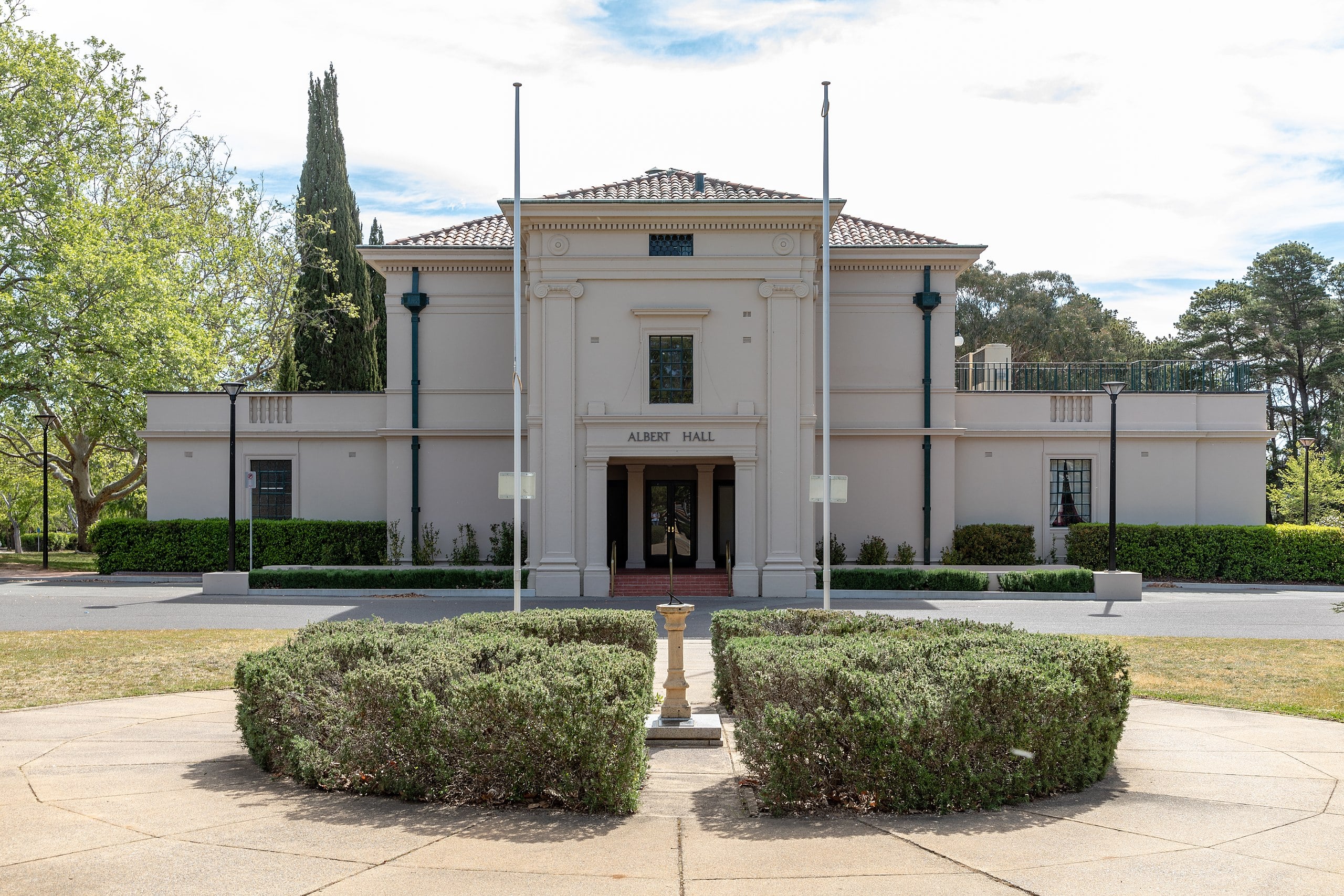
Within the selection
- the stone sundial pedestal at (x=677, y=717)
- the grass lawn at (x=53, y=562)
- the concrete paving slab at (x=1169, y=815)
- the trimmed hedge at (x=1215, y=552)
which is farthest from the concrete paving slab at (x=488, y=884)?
the grass lawn at (x=53, y=562)

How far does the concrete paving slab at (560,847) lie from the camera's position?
19.3 ft

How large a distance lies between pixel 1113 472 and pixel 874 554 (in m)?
6.39

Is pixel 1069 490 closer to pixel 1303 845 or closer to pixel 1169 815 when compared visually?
pixel 1169 815

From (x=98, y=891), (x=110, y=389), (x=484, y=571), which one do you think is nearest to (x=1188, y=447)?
(x=484, y=571)

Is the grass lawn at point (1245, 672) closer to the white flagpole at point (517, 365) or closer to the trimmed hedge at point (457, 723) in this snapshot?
the trimmed hedge at point (457, 723)

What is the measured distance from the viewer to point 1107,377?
31703 mm

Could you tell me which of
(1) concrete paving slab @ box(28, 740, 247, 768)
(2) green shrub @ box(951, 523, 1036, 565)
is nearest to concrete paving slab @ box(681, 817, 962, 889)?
(1) concrete paving slab @ box(28, 740, 247, 768)

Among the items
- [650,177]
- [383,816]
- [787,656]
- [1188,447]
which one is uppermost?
[650,177]

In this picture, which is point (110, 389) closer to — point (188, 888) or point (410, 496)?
point (410, 496)

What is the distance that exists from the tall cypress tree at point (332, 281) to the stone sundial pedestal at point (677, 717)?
101 feet

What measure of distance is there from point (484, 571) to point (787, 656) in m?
17.2

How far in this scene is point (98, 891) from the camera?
548cm

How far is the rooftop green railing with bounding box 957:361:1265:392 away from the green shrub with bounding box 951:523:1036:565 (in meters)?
4.12

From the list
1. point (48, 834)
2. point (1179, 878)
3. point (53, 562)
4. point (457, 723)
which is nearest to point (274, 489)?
point (53, 562)
